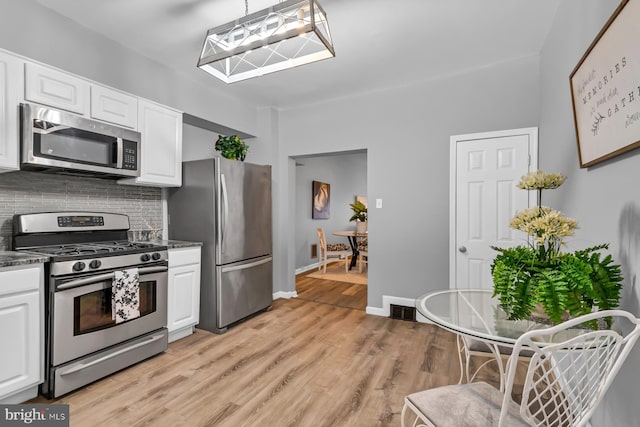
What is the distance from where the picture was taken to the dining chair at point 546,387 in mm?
864

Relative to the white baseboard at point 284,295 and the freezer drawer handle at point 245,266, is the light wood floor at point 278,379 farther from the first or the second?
the white baseboard at point 284,295

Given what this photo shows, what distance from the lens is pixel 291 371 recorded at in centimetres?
236

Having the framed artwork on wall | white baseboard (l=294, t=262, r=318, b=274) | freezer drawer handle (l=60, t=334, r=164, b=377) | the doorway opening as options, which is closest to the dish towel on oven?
freezer drawer handle (l=60, t=334, r=164, b=377)

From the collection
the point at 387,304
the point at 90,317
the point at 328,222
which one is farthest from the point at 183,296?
the point at 328,222

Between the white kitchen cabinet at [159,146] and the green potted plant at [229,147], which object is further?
the green potted plant at [229,147]

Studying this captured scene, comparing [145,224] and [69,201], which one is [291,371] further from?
[69,201]

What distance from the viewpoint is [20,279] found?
6.04 feet

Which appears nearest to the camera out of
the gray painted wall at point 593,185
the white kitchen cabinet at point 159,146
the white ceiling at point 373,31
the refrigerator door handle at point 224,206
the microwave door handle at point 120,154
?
the gray painted wall at point 593,185

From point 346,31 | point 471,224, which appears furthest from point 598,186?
point 346,31

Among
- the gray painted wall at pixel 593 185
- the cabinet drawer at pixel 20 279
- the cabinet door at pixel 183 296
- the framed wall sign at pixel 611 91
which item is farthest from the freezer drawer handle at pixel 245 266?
the framed wall sign at pixel 611 91

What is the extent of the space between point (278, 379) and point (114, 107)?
2.43 m

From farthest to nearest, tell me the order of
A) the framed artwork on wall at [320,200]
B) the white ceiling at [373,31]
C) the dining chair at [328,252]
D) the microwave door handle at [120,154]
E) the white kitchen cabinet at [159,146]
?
1. the framed artwork on wall at [320,200]
2. the dining chair at [328,252]
3. the white kitchen cabinet at [159,146]
4. the microwave door handle at [120,154]
5. the white ceiling at [373,31]

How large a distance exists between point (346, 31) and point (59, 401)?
3.22m

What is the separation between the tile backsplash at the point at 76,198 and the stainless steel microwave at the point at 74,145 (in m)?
0.22
